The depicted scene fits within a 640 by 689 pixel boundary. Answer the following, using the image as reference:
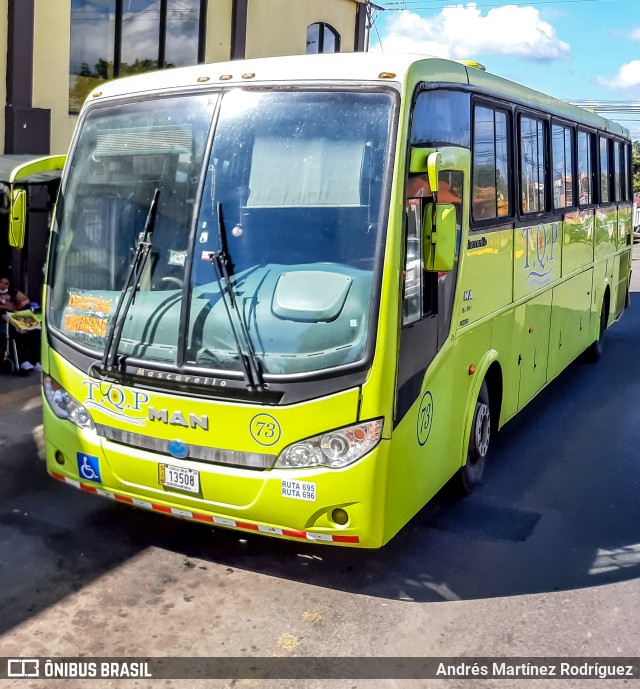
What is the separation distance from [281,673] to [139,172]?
10.1 feet

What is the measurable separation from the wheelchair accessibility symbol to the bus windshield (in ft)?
2.27

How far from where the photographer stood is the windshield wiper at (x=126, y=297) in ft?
16.8

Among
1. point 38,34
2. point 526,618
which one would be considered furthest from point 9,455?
point 38,34

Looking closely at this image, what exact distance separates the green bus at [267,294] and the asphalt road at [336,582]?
44 centimetres

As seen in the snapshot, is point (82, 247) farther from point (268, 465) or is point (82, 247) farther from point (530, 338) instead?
point (530, 338)

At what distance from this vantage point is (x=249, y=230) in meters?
4.93

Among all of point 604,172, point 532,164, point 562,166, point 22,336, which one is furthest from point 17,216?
point 604,172

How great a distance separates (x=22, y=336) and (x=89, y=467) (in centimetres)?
561

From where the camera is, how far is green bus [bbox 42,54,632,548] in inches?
187

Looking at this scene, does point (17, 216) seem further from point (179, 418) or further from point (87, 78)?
point (87, 78)

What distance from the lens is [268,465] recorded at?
190 inches

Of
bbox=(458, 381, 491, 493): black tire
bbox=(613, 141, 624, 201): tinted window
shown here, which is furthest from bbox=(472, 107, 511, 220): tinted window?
bbox=(613, 141, 624, 201): tinted window

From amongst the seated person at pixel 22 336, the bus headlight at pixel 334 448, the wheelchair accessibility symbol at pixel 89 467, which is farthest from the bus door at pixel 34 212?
the bus headlight at pixel 334 448

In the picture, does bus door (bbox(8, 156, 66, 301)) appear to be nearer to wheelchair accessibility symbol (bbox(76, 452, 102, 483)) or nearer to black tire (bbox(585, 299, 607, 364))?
wheelchair accessibility symbol (bbox(76, 452, 102, 483))
